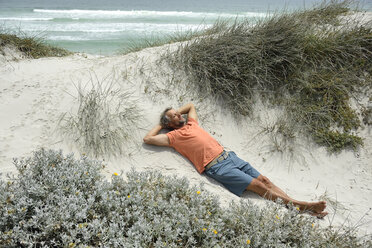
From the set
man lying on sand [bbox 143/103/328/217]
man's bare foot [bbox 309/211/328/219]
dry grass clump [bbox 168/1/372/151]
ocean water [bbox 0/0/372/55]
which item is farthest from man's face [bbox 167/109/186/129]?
ocean water [bbox 0/0/372/55]

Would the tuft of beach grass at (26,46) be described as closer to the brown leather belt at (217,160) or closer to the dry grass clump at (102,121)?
the dry grass clump at (102,121)

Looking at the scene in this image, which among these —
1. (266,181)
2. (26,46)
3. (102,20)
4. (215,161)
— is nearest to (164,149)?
(215,161)

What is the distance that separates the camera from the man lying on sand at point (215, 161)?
161 inches

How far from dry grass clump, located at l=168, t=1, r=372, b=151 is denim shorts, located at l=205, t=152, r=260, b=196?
1.67 meters

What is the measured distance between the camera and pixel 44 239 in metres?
2.71

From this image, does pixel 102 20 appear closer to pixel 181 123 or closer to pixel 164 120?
pixel 164 120

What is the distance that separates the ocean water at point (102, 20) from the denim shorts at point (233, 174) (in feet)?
23.7

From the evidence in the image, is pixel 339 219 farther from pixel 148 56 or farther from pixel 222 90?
pixel 148 56

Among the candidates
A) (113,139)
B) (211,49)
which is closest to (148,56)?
(211,49)

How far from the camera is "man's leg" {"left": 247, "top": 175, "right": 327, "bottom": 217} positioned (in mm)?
3943

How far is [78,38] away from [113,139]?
11.4m

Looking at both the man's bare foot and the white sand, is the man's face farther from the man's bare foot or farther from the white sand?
the man's bare foot

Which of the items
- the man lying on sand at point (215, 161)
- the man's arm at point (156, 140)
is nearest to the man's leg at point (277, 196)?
the man lying on sand at point (215, 161)

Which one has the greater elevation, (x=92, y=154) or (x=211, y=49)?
(x=211, y=49)
